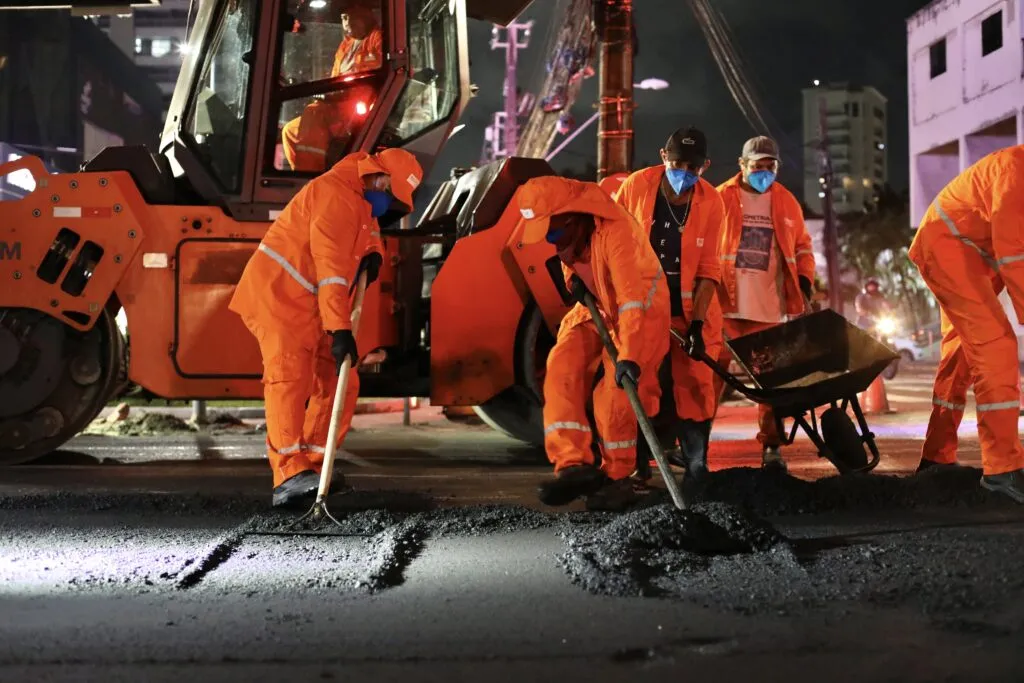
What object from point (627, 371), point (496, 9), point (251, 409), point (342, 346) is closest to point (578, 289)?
point (627, 371)

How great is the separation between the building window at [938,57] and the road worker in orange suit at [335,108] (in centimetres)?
2653

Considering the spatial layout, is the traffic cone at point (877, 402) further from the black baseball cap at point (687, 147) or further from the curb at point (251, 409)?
the black baseball cap at point (687, 147)

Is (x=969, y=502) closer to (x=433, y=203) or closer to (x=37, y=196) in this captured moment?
(x=433, y=203)

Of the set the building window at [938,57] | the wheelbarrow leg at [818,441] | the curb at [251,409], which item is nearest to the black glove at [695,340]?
the wheelbarrow leg at [818,441]

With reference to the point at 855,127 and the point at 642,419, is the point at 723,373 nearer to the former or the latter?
the point at 642,419

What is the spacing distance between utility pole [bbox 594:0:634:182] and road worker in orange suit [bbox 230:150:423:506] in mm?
5199

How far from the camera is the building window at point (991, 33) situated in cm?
2758

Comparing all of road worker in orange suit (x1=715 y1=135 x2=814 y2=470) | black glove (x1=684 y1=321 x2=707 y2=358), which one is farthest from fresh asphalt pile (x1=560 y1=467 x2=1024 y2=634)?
road worker in orange suit (x1=715 y1=135 x2=814 y2=470)

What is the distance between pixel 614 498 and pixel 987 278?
2.10 metres

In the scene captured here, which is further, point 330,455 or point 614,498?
point 614,498

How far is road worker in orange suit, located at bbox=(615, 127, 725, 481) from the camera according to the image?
6227 millimetres

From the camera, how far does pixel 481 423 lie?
11.3 m

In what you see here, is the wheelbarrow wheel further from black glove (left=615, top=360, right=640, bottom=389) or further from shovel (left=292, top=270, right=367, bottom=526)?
shovel (left=292, top=270, right=367, bottom=526)

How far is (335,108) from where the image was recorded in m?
7.38
